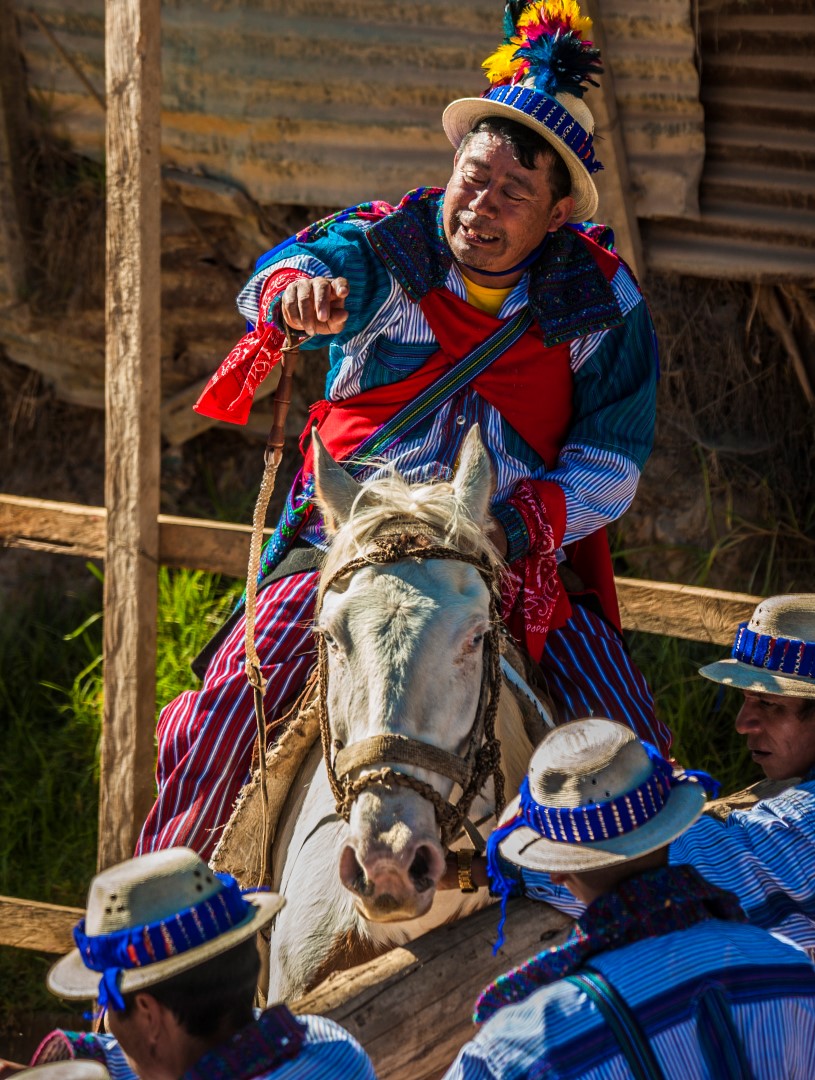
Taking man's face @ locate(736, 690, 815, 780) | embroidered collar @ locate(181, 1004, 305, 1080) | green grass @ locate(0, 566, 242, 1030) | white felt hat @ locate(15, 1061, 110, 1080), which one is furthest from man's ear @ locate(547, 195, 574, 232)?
green grass @ locate(0, 566, 242, 1030)

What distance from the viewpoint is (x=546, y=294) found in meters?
3.28

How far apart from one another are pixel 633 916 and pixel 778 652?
1.06m

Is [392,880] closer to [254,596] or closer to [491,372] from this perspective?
[254,596]

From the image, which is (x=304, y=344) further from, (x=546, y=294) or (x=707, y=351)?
(x=707, y=351)

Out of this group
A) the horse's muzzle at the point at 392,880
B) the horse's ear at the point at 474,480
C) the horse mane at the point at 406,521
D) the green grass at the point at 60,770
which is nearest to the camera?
the horse's muzzle at the point at 392,880

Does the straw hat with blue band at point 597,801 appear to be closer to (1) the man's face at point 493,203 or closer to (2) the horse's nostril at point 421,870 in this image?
(2) the horse's nostril at point 421,870

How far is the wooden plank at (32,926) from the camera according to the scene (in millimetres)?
4516

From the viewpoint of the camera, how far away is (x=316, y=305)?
2.93 metres

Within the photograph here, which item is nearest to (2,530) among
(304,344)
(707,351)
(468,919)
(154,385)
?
(154,385)

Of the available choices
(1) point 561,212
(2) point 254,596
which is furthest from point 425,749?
(1) point 561,212

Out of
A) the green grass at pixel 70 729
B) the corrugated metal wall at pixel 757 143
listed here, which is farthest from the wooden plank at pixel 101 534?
the corrugated metal wall at pixel 757 143

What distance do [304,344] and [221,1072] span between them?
203 cm

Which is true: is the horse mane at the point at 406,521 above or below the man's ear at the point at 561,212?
below

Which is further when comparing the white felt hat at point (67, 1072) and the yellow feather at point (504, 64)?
the yellow feather at point (504, 64)
